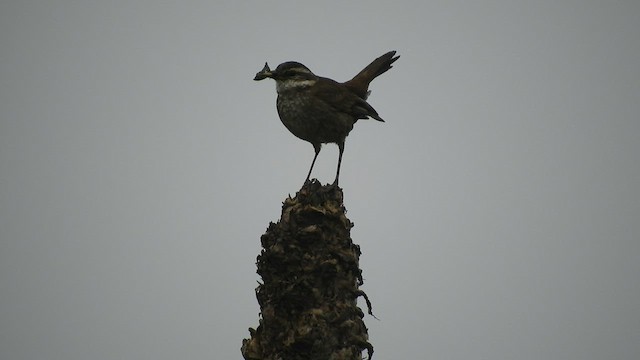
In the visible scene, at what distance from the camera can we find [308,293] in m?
3.89

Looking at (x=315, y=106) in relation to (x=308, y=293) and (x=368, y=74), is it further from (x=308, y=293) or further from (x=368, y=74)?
(x=308, y=293)

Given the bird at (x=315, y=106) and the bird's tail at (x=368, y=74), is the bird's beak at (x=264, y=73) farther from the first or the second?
the bird's tail at (x=368, y=74)

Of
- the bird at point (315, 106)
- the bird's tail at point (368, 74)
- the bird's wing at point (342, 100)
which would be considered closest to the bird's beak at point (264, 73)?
the bird at point (315, 106)

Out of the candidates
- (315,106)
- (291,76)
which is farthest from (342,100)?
(291,76)

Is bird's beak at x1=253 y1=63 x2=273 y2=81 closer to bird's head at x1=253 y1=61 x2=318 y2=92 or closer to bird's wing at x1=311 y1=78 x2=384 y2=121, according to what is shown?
bird's head at x1=253 y1=61 x2=318 y2=92

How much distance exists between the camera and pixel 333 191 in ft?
14.6

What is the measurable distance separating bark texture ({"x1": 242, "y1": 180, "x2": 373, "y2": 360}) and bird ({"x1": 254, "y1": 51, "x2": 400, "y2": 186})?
9.37 feet

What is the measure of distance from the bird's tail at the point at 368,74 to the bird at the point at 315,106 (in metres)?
0.39

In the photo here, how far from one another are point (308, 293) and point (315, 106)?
3676 millimetres

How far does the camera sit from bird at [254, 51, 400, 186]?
7152 mm

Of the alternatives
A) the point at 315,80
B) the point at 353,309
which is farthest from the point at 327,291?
the point at 315,80

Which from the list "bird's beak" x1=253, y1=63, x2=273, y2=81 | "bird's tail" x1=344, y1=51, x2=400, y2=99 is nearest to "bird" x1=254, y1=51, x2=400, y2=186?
"bird's beak" x1=253, y1=63, x2=273, y2=81

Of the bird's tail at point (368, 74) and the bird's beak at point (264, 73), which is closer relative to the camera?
the bird's beak at point (264, 73)

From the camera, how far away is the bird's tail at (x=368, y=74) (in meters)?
8.16
